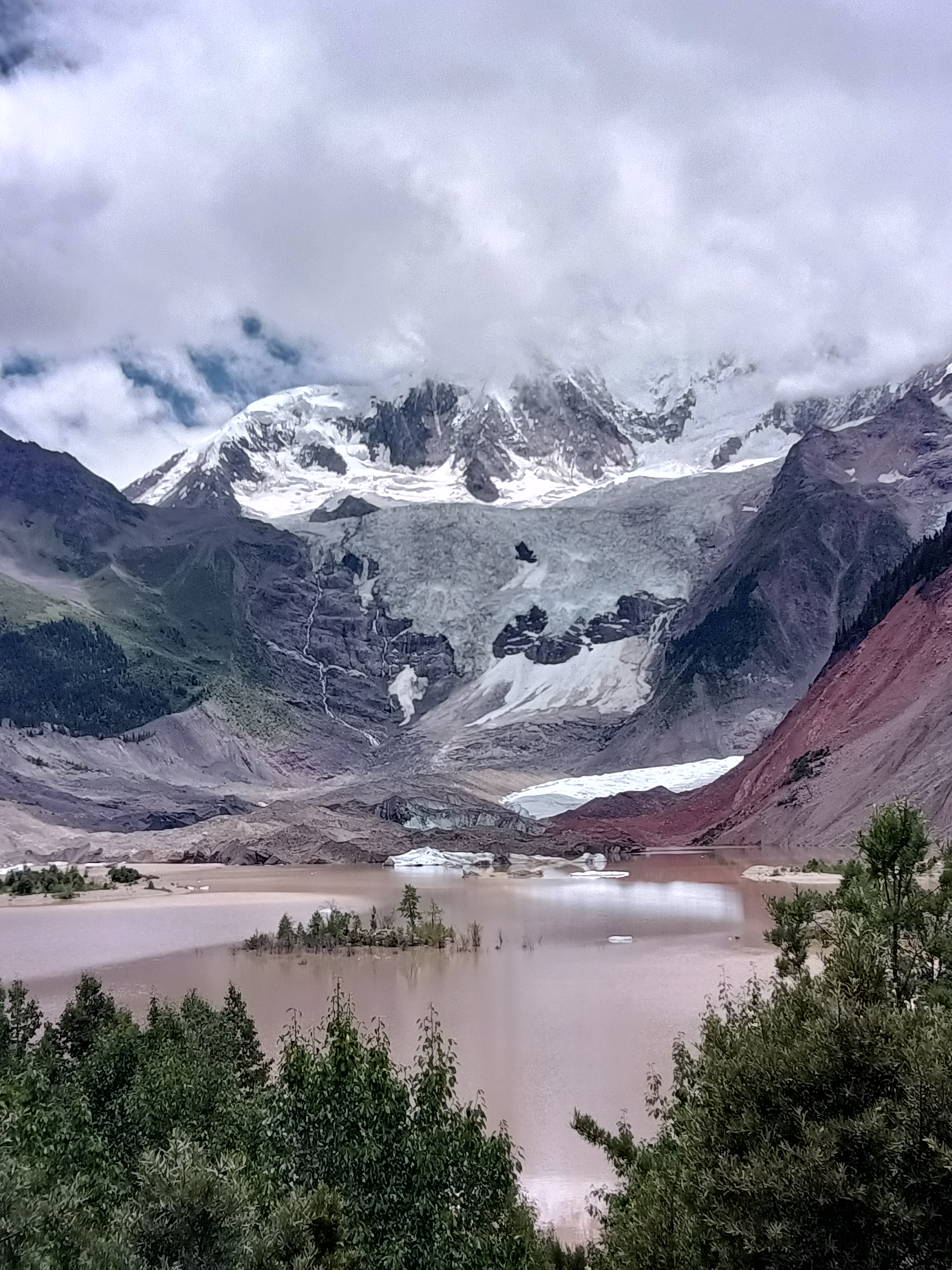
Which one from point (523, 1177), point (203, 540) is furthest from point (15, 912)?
point (203, 540)

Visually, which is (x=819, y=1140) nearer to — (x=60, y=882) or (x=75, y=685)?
(x=60, y=882)

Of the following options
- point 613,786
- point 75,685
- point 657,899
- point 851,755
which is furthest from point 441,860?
point 75,685

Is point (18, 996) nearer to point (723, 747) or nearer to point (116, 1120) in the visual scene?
point (116, 1120)

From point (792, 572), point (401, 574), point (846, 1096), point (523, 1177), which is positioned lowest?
point (523, 1177)

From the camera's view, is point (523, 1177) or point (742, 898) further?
point (742, 898)

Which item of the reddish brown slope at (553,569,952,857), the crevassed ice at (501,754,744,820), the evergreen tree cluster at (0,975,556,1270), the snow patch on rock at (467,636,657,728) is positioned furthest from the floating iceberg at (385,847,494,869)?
the snow patch on rock at (467,636,657,728)

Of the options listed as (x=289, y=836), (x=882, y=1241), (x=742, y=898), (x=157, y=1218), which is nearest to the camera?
(x=882, y=1241)

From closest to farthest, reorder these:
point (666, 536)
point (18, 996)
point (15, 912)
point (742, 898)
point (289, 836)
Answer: point (18, 996) < point (742, 898) < point (15, 912) < point (289, 836) < point (666, 536)
